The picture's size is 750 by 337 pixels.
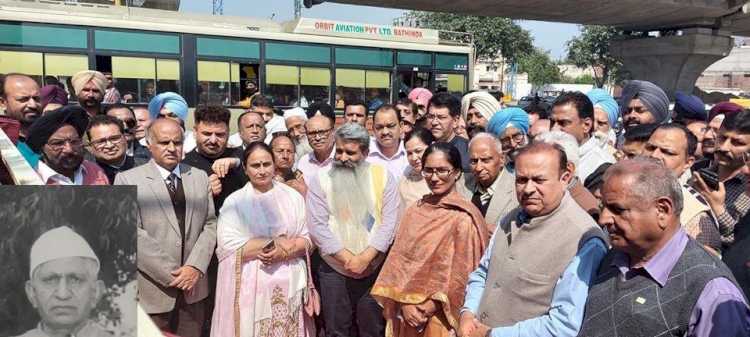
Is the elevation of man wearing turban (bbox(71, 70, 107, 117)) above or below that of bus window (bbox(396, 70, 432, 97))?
below

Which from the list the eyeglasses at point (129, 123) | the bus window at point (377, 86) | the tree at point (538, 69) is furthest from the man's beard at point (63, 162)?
the tree at point (538, 69)

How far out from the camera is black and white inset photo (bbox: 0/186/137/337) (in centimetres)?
126

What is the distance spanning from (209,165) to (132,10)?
7.05 metres

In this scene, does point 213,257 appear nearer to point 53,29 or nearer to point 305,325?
point 305,325

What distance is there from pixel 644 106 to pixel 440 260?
7.22 feet

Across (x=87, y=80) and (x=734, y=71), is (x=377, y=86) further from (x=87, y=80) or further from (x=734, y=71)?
(x=734, y=71)

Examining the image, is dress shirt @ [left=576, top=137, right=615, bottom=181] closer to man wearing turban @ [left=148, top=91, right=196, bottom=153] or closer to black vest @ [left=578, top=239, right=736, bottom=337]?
black vest @ [left=578, top=239, right=736, bottom=337]

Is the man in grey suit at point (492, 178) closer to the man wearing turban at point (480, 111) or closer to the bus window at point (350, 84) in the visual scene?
the man wearing turban at point (480, 111)

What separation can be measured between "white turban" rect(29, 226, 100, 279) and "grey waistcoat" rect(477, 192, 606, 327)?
169 centimetres

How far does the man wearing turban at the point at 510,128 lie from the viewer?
3949 mm

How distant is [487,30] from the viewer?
41188 millimetres

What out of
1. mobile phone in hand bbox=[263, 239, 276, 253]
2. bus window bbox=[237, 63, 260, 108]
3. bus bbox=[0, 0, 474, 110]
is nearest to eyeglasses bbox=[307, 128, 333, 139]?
mobile phone in hand bbox=[263, 239, 276, 253]

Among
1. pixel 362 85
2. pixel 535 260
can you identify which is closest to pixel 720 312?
pixel 535 260

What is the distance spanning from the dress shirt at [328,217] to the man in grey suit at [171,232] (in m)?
0.60
